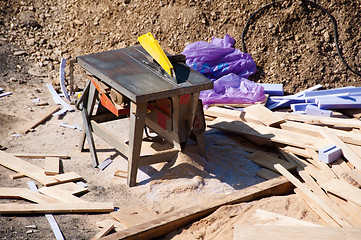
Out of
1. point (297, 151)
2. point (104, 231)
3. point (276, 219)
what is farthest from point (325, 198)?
point (104, 231)

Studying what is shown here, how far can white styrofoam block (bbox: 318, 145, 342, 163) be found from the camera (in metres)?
6.08

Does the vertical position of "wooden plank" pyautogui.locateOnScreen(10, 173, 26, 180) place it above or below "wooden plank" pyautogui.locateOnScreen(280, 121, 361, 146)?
below

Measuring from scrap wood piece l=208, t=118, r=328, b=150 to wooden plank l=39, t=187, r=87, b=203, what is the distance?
9.01 ft

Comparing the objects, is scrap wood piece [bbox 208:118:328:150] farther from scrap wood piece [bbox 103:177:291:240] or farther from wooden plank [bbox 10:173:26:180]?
wooden plank [bbox 10:173:26:180]

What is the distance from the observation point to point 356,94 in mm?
8078

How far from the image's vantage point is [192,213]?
5090 mm

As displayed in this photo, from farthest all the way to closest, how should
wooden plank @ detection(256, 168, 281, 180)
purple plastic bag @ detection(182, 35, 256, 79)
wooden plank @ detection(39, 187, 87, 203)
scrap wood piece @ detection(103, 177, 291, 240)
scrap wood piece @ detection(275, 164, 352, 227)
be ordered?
purple plastic bag @ detection(182, 35, 256, 79) → wooden plank @ detection(256, 168, 281, 180) → wooden plank @ detection(39, 187, 87, 203) → scrap wood piece @ detection(275, 164, 352, 227) → scrap wood piece @ detection(103, 177, 291, 240)

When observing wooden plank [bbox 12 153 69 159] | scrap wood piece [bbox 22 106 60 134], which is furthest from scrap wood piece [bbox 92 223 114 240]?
scrap wood piece [bbox 22 106 60 134]

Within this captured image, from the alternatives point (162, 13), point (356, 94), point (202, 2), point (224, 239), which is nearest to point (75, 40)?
point (162, 13)

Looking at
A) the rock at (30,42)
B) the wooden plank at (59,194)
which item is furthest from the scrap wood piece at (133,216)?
the rock at (30,42)

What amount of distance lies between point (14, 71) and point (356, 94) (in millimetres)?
7336

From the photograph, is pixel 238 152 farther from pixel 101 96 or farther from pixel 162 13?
pixel 162 13

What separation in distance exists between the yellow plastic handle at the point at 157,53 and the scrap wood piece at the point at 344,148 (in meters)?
2.65

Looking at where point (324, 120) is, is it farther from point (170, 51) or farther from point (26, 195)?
point (26, 195)
